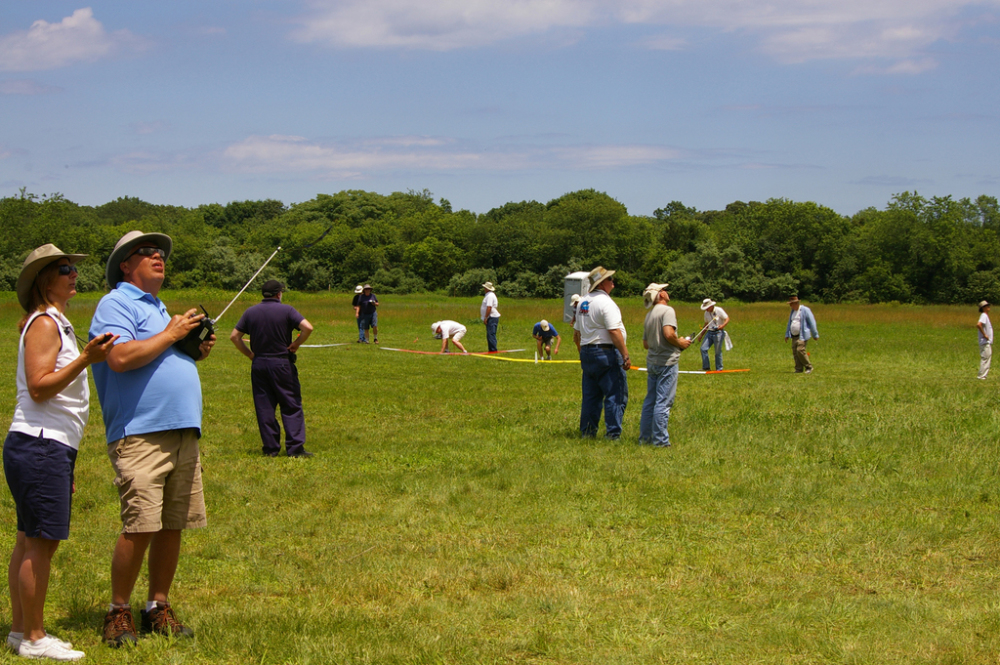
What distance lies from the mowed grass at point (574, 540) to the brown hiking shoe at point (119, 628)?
0.22ft

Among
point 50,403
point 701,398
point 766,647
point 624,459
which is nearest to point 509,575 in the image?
point 766,647

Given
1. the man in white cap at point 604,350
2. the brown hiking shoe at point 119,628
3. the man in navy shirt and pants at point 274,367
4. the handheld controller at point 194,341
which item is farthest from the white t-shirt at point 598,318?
the brown hiking shoe at point 119,628

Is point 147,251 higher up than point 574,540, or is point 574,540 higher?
point 147,251

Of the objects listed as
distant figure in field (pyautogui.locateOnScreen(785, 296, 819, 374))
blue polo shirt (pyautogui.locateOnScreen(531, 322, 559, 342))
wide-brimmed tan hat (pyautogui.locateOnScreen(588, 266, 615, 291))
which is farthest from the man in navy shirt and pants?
distant figure in field (pyautogui.locateOnScreen(785, 296, 819, 374))

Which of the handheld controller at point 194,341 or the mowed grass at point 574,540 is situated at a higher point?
the handheld controller at point 194,341

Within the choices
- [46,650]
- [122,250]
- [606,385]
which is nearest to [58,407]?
[122,250]

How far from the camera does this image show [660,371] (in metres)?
9.72

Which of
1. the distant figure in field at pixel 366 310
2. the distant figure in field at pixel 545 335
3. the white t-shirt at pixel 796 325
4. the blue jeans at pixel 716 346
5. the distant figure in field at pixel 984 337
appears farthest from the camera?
the distant figure in field at pixel 366 310

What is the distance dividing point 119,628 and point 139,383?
1.19 metres

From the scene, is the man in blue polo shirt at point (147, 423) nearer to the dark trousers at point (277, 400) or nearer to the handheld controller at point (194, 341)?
the handheld controller at point (194, 341)

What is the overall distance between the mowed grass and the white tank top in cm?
106

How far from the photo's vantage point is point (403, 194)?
148875 mm

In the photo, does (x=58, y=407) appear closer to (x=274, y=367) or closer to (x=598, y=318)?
(x=274, y=367)

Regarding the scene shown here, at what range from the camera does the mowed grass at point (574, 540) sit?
14.8ft
